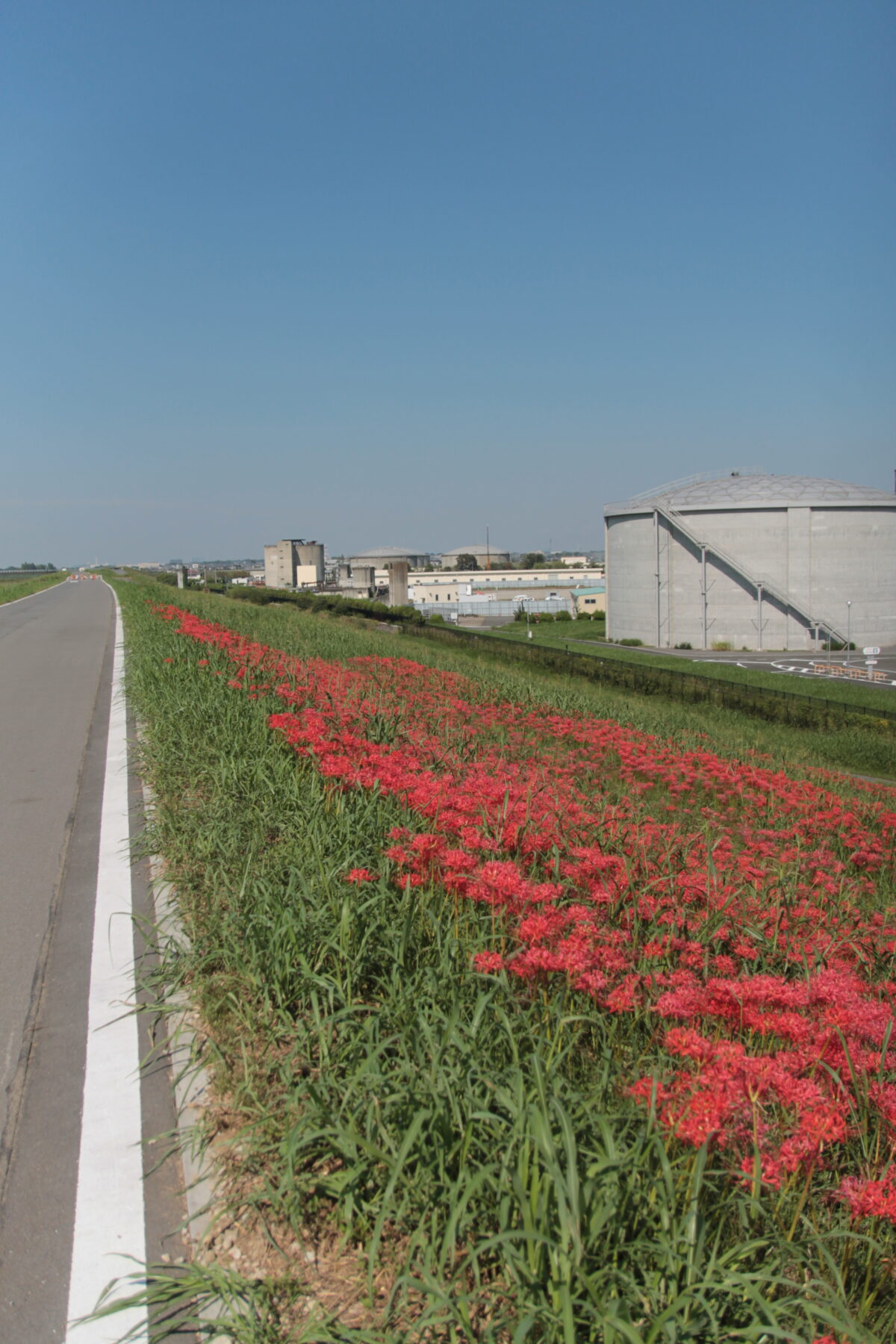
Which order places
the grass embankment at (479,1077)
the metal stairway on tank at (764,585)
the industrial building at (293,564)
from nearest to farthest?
the grass embankment at (479,1077) < the metal stairway on tank at (764,585) < the industrial building at (293,564)

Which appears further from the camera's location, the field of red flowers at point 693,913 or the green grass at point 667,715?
the green grass at point 667,715

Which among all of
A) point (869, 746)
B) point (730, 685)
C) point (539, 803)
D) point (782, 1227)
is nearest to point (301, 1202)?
point (782, 1227)

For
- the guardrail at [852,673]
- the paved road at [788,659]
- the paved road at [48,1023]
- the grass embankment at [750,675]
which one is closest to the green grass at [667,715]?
the grass embankment at [750,675]

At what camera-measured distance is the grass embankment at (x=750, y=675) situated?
33125mm

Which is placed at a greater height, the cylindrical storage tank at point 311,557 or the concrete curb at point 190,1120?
the cylindrical storage tank at point 311,557

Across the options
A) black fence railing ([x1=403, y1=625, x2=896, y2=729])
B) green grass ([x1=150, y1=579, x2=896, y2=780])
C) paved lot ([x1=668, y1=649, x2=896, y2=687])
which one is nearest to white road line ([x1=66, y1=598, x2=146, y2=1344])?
green grass ([x1=150, y1=579, x2=896, y2=780])

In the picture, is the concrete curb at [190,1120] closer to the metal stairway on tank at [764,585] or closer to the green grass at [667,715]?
the green grass at [667,715]

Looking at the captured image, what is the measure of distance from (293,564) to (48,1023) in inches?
5047

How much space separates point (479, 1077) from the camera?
2.72 meters

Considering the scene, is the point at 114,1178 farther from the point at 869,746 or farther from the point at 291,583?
the point at 291,583

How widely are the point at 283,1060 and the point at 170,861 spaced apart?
2.63m

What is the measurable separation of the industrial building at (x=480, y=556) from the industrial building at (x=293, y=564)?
33.0m

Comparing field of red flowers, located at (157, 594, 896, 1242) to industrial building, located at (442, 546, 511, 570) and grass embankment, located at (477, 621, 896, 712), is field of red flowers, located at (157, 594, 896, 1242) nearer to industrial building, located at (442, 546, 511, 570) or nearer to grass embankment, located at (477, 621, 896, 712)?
grass embankment, located at (477, 621, 896, 712)

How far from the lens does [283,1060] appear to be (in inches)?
122
